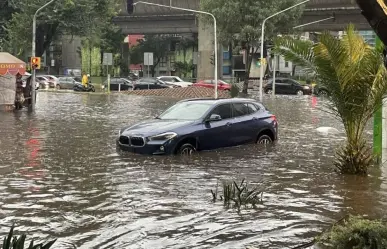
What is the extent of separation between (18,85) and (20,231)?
22259mm

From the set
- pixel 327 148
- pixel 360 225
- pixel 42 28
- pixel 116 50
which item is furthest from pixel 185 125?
pixel 116 50

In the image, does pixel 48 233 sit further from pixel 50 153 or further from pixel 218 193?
pixel 50 153

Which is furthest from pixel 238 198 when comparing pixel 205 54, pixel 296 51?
pixel 205 54

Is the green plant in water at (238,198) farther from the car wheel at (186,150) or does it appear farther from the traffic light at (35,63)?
the traffic light at (35,63)

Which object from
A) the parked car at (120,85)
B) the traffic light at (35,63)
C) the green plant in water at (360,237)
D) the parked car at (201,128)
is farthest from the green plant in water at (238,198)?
the parked car at (120,85)

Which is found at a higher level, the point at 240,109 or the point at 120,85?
the point at 240,109

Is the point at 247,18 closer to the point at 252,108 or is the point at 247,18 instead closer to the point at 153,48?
the point at 252,108

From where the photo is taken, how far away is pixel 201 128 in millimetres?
13344

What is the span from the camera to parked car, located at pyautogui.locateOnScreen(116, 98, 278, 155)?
41.9 feet

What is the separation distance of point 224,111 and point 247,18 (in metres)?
33.5

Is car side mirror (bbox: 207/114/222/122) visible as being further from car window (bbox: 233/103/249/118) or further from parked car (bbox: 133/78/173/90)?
parked car (bbox: 133/78/173/90)

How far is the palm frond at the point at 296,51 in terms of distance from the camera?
10.6 metres

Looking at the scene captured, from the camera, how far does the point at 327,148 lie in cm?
1576

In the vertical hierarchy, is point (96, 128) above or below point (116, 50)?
below
